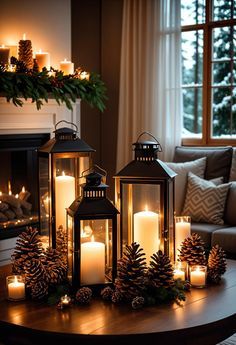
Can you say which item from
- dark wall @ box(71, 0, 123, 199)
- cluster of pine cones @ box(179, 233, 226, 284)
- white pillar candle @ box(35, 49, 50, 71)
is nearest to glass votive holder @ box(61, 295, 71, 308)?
cluster of pine cones @ box(179, 233, 226, 284)

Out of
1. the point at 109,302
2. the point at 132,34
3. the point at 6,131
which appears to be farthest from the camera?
the point at 132,34

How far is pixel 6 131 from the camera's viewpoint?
181 inches

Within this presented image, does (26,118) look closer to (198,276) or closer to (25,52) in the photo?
(25,52)

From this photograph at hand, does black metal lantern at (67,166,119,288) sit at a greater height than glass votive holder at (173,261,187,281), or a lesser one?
greater

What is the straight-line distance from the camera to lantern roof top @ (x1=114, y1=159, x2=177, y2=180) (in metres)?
2.16

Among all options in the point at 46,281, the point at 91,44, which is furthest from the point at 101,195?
the point at 91,44

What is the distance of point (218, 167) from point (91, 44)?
202 centimetres

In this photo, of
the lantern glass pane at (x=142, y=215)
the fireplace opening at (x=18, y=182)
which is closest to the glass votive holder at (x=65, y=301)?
the lantern glass pane at (x=142, y=215)

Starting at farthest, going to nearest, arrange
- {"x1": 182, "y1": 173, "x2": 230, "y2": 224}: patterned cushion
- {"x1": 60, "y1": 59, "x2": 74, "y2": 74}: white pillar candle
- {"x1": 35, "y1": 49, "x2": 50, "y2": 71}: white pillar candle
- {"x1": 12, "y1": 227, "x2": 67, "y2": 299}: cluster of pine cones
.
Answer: {"x1": 60, "y1": 59, "x2": 74, "y2": 74}: white pillar candle < {"x1": 35, "y1": 49, "x2": 50, "y2": 71}: white pillar candle < {"x1": 182, "y1": 173, "x2": 230, "y2": 224}: patterned cushion < {"x1": 12, "y1": 227, "x2": 67, "y2": 299}: cluster of pine cones

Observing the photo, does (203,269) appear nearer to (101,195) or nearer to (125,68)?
(101,195)

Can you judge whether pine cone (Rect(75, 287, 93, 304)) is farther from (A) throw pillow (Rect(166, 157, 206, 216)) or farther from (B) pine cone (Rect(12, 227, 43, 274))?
(A) throw pillow (Rect(166, 157, 206, 216))

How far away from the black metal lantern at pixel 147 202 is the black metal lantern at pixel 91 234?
98 mm

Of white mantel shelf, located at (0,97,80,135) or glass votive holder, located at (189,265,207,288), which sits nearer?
glass votive holder, located at (189,265,207,288)

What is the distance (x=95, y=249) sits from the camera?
83.1 inches
